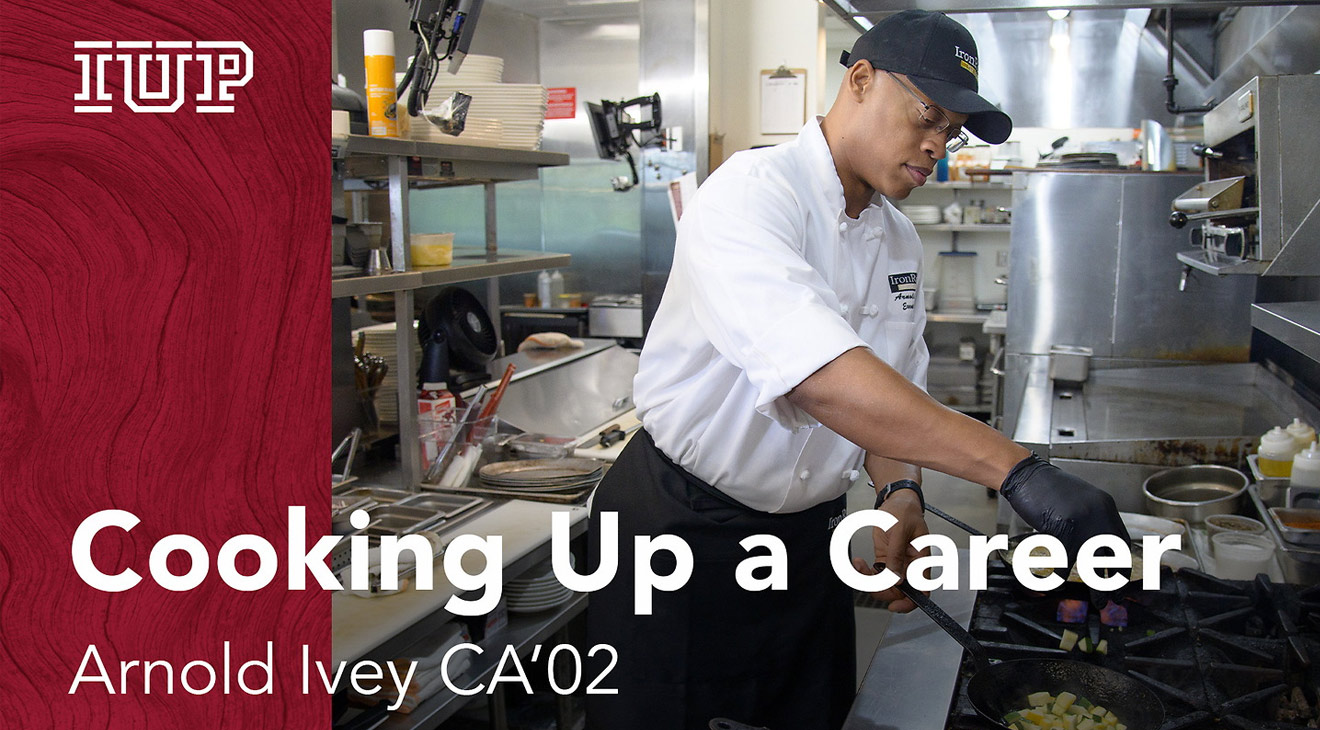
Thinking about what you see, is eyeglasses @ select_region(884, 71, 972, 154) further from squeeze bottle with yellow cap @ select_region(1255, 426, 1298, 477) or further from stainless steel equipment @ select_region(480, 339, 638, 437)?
stainless steel equipment @ select_region(480, 339, 638, 437)

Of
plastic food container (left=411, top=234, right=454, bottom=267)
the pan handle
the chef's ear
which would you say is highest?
the chef's ear

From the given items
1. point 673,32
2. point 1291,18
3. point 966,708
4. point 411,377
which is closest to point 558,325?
point 673,32

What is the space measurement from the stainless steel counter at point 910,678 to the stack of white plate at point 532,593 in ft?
3.94

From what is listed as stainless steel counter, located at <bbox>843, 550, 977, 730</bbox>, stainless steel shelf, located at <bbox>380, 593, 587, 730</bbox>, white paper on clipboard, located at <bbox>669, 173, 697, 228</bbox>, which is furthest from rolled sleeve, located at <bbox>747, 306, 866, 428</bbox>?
white paper on clipboard, located at <bbox>669, 173, 697, 228</bbox>

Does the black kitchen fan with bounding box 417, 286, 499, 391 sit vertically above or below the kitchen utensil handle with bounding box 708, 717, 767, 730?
above

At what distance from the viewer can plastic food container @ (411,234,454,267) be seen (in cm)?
296

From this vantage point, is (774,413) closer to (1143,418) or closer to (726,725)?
(726,725)

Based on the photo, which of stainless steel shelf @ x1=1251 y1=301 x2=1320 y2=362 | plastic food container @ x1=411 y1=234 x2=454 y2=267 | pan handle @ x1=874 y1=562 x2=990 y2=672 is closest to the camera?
pan handle @ x1=874 y1=562 x2=990 y2=672

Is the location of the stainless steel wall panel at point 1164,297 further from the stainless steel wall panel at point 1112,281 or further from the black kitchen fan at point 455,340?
the black kitchen fan at point 455,340

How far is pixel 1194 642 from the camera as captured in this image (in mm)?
1657

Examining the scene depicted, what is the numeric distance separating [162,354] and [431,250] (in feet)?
7.40

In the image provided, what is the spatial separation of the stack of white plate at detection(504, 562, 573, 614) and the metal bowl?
1583 millimetres

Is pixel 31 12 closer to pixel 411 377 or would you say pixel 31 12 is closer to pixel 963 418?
pixel 963 418

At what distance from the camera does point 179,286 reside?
74cm
